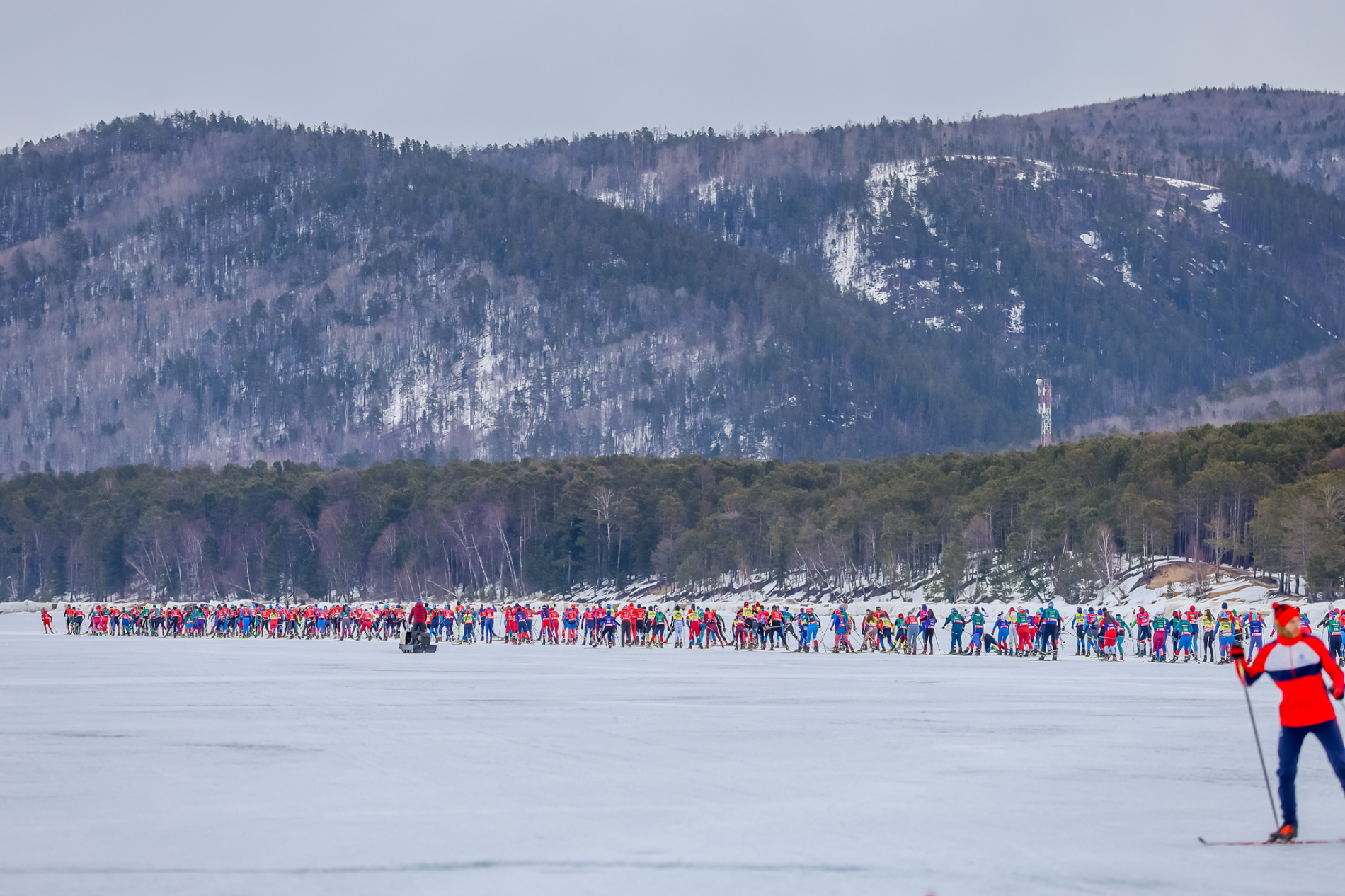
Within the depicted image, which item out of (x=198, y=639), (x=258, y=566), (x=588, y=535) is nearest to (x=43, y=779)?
(x=198, y=639)

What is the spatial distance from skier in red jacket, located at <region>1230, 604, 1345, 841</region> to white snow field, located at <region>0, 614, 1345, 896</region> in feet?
2.01

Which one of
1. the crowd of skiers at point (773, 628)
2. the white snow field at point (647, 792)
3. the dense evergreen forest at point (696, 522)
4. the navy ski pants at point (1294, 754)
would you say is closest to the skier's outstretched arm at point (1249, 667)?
the navy ski pants at point (1294, 754)

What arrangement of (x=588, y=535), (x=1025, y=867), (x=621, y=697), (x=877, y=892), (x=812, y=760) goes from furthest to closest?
(x=588, y=535), (x=621, y=697), (x=812, y=760), (x=1025, y=867), (x=877, y=892)

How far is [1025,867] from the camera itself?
12.6 m

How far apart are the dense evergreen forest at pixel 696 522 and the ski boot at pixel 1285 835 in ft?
203

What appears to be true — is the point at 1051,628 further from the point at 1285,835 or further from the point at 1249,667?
the point at 1285,835

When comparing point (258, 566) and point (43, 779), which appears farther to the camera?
point (258, 566)

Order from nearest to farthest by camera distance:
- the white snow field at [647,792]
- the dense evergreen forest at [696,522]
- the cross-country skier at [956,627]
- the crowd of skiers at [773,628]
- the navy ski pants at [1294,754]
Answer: the white snow field at [647,792] → the navy ski pants at [1294,754] → the crowd of skiers at [773,628] → the cross-country skier at [956,627] → the dense evergreen forest at [696,522]

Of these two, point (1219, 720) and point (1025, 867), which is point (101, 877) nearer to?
point (1025, 867)

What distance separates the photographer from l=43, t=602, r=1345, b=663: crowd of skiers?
48.7 m

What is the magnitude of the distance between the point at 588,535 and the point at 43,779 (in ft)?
396

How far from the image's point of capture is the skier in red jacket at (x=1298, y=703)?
13.9m

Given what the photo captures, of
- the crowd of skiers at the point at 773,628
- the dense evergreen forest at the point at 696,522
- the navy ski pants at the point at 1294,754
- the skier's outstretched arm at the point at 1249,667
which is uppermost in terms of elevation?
the dense evergreen forest at the point at 696,522

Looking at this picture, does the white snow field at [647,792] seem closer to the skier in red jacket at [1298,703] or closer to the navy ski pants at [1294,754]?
the navy ski pants at [1294,754]
